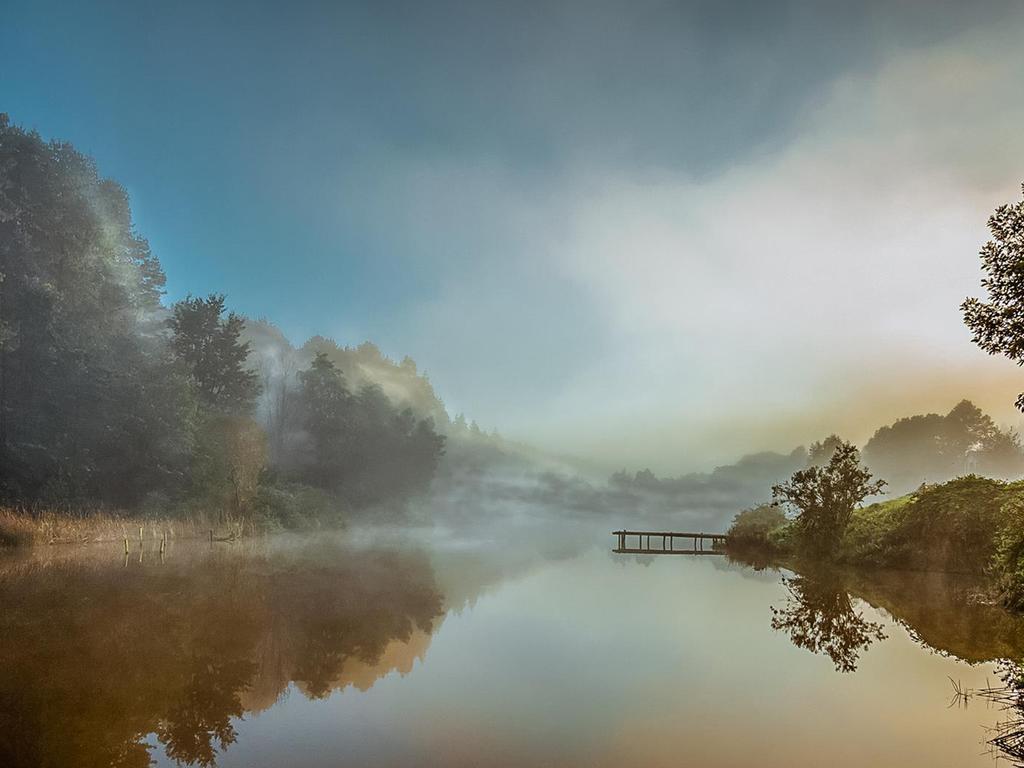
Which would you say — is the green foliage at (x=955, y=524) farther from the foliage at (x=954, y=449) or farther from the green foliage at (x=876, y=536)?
the foliage at (x=954, y=449)

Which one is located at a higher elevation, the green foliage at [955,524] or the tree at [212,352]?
the tree at [212,352]

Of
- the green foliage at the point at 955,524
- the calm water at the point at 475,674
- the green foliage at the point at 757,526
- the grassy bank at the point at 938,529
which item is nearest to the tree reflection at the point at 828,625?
the calm water at the point at 475,674

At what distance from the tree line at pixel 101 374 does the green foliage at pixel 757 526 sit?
113ft

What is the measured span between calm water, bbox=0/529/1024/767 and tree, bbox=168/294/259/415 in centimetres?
3347

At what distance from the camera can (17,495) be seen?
32500 millimetres

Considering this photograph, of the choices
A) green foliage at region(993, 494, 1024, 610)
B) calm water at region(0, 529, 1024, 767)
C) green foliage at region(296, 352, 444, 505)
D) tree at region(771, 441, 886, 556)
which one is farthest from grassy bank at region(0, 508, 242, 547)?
green foliage at region(993, 494, 1024, 610)

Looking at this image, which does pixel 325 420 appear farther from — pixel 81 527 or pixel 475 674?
pixel 475 674

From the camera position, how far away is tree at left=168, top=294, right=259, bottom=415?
54.2 metres

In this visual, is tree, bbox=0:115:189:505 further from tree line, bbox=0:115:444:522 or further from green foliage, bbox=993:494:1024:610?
green foliage, bbox=993:494:1024:610

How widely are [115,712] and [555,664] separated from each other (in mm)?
7731

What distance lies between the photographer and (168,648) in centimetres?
1282

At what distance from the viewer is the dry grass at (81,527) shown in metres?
28.5

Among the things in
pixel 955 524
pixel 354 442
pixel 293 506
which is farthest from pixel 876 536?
pixel 354 442

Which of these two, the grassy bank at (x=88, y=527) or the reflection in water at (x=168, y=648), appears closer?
the reflection in water at (x=168, y=648)
